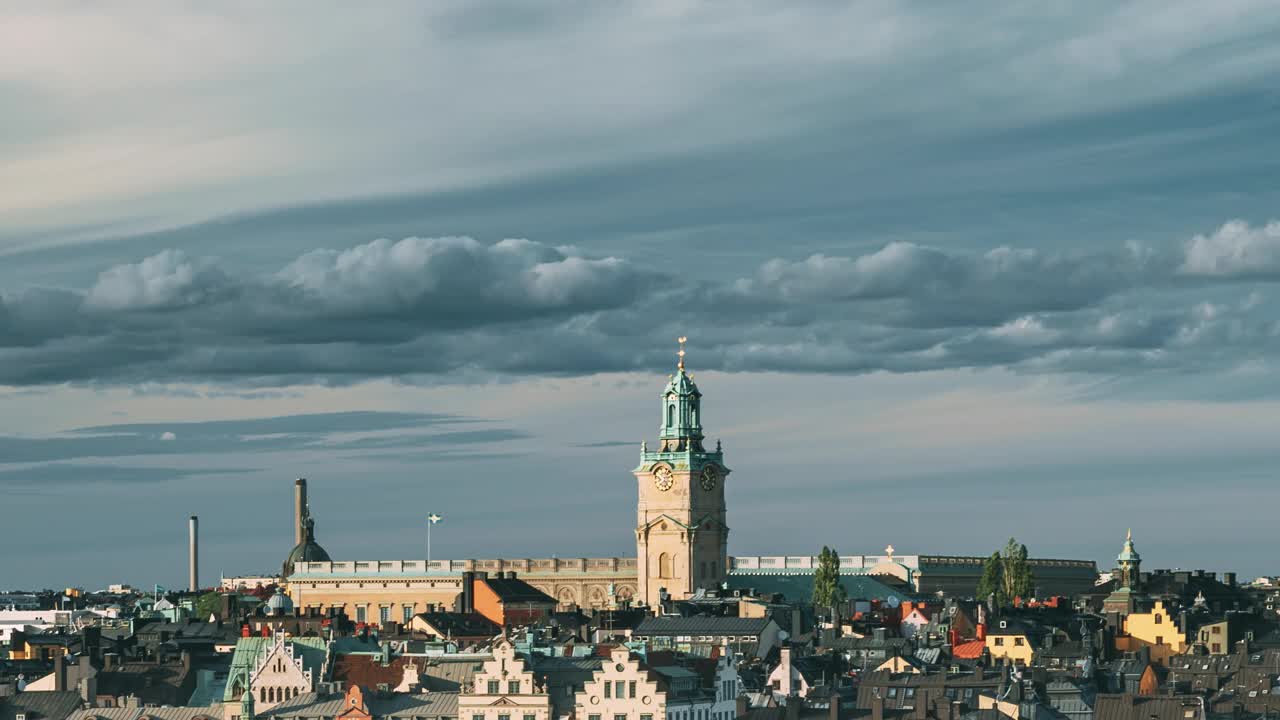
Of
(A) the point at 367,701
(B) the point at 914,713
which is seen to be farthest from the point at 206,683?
(B) the point at 914,713

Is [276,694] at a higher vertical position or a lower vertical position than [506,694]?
higher

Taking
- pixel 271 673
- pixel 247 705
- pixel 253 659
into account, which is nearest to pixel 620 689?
pixel 247 705

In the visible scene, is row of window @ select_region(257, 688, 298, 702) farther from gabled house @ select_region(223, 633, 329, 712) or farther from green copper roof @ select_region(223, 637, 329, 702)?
green copper roof @ select_region(223, 637, 329, 702)

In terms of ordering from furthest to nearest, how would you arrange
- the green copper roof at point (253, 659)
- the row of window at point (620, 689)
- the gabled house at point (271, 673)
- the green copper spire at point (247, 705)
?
1. the green copper roof at point (253, 659)
2. the gabled house at point (271, 673)
3. the green copper spire at point (247, 705)
4. the row of window at point (620, 689)

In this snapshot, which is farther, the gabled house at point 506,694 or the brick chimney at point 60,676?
the brick chimney at point 60,676

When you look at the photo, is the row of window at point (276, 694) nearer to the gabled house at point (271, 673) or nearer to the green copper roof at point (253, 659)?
the gabled house at point (271, 673)

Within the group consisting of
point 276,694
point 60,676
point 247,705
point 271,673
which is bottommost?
point 247,705

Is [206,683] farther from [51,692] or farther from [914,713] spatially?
[914,713]

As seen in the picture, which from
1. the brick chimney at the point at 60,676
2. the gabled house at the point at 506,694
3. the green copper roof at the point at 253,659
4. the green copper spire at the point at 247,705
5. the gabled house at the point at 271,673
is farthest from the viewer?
the brick chimney at the point at 60,676

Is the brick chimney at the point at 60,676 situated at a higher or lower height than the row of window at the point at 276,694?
higher

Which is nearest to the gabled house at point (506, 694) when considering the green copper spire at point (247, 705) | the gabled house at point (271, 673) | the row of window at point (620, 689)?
the row of window at point (620, 689)

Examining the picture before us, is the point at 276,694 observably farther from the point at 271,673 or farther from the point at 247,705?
the point at 247,705

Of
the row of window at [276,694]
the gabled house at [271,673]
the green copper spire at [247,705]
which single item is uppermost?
the gabled house at [271,673]

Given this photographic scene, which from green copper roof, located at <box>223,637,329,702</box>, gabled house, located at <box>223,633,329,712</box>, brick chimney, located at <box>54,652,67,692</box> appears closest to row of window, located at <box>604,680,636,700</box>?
gabled house, located at <box>223,633,329,712</box>
